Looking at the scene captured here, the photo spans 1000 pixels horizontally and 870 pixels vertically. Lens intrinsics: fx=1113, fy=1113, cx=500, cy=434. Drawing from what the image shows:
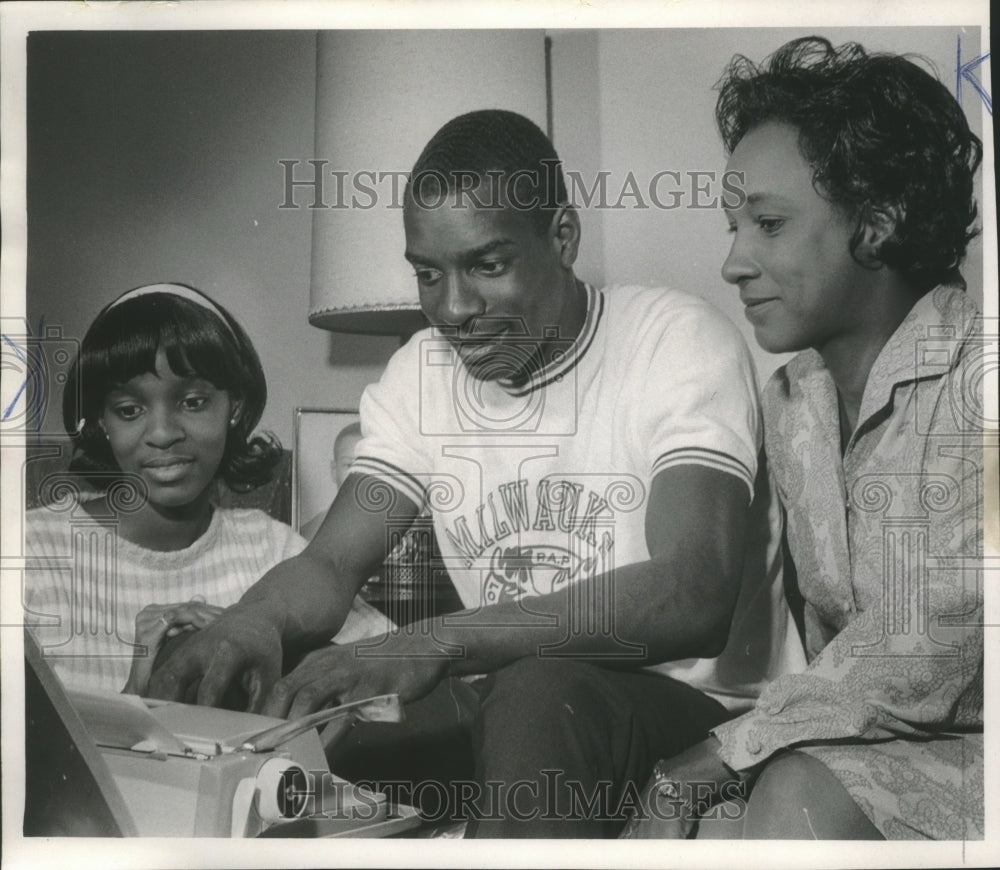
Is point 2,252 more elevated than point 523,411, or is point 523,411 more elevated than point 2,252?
point 2,252

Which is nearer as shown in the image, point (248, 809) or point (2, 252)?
point (248, 809)

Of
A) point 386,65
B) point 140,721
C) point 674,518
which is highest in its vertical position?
point 386,65

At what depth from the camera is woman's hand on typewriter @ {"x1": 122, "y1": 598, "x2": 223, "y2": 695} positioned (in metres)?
1.71

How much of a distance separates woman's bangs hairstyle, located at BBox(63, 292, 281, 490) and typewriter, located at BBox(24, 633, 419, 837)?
351mm

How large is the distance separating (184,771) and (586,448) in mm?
756

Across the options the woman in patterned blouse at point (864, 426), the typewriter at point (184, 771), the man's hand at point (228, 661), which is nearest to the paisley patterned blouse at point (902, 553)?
the woman in patterned blouse at point (864, 426)

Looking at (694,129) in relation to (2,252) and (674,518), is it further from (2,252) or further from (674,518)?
(2,252)

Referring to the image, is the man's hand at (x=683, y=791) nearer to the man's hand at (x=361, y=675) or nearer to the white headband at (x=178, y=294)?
the man's hand at (x=361, y=675)

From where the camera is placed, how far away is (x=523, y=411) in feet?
5.60

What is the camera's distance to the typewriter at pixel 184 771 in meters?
1.61

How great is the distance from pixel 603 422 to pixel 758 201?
406mm

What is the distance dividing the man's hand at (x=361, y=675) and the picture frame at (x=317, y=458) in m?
0.20

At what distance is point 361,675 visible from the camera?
1.68m

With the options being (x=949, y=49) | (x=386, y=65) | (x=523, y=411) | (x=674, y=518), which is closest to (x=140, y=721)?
(x=523, y=411)
